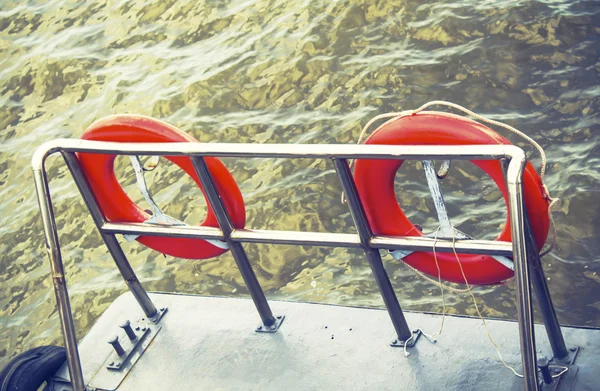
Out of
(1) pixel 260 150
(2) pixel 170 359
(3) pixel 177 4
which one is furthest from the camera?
(3) pixel 177 4

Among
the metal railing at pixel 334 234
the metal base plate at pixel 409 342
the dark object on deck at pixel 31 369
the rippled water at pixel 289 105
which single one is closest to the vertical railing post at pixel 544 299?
the metal railing at pixel 334 234

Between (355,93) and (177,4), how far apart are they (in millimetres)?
2628

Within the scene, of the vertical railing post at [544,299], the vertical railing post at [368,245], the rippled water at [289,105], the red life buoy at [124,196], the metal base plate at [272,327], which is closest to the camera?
the vertical railing post at [544,299]

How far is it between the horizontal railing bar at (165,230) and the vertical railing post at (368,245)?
2.05 ft

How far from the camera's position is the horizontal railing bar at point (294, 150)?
2486 mm

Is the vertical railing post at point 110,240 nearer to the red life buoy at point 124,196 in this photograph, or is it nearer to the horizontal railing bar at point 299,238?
the red life buoy at point 124,196

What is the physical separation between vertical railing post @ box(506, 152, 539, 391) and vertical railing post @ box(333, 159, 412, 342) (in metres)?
0.62

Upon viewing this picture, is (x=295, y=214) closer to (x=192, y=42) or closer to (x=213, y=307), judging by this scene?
(x=213, y=307)

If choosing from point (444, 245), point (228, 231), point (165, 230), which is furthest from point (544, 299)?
point (165, 230)

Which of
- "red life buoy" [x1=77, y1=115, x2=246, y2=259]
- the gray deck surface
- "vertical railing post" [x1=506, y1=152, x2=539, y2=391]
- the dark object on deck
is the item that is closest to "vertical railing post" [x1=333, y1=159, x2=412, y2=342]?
Result: the gray deck surface

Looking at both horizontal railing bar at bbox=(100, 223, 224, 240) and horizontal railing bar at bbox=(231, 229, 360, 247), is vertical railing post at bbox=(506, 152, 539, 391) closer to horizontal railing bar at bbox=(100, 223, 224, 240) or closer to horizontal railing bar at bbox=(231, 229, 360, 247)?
horizontal railing bar at bbox=(231, 229, 360, 247)

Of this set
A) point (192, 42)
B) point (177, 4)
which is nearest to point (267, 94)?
point (192, 42)

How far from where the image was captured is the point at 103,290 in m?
5.65

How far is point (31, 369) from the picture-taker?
363cm
